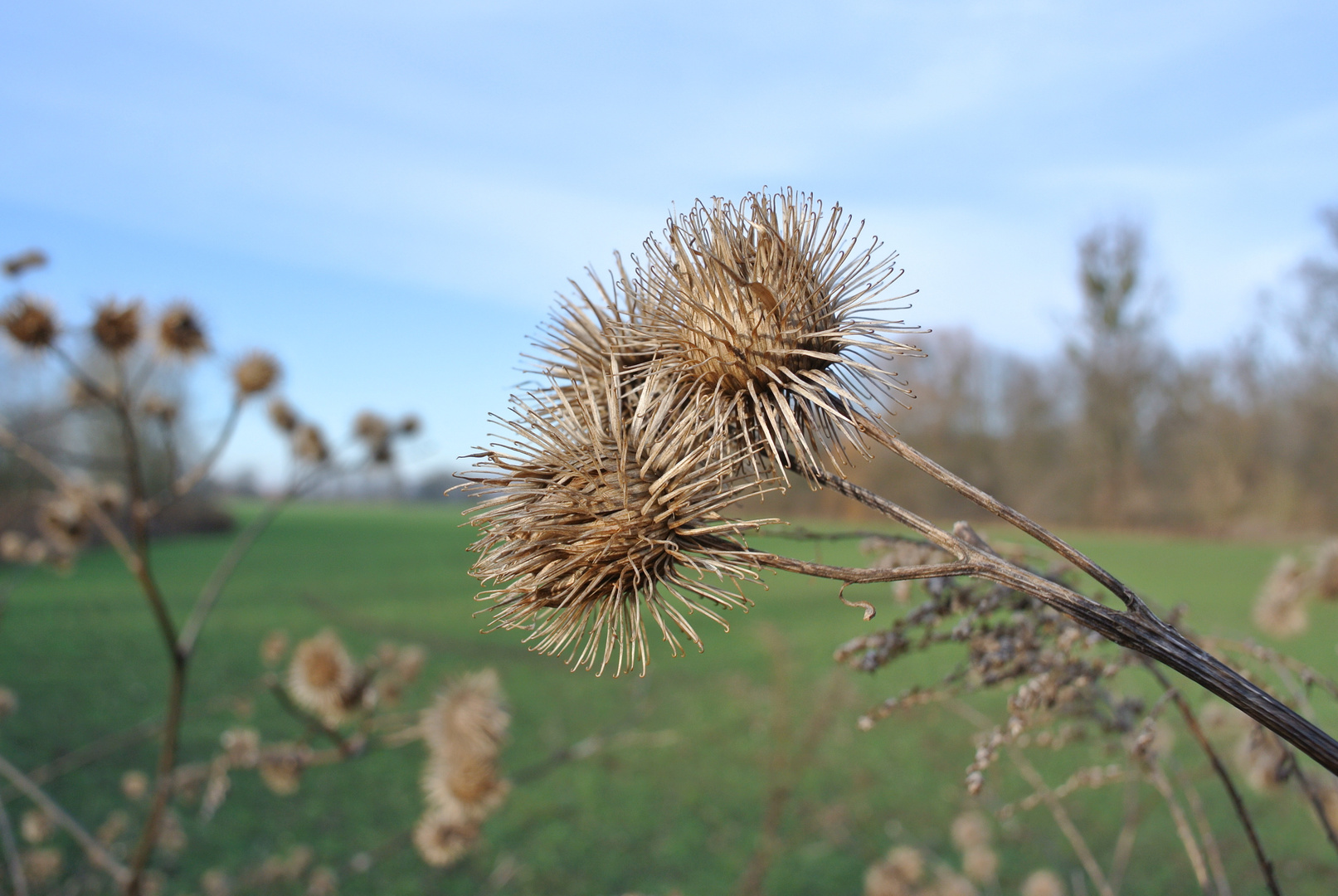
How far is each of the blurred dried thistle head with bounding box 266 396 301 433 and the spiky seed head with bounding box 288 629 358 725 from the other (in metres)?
1.03

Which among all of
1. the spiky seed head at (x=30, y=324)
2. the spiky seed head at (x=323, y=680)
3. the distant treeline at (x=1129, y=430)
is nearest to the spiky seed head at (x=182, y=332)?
the spiky seed head at (x=30, y=324)

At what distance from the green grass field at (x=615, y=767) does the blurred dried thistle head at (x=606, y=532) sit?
388 mm

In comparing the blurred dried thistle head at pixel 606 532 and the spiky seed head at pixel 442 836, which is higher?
the blurred dried thistle head at pixel 606 532

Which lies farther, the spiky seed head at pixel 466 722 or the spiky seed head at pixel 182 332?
the spiky seed head at pixel 182 332

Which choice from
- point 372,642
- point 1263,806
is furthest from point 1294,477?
point 372,642

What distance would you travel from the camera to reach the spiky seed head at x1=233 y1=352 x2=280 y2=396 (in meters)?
2.81

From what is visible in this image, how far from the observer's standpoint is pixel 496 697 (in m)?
2.72

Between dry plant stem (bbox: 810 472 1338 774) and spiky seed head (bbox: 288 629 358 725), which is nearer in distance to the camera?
dry plant stem (bbox: 810 472 1338 774)

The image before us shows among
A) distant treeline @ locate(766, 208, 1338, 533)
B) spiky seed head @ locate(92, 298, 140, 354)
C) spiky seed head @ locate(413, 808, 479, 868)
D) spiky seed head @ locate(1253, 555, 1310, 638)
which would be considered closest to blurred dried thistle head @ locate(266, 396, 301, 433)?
spiky seed head @ locate(92, 298, 140, 354)

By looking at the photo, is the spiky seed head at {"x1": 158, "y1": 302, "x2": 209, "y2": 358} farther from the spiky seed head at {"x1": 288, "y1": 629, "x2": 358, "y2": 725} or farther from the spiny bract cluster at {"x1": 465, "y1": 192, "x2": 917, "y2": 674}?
the spiny bract cluster at {"x1": 465, "y1": 192, "x2": 917, "y2": 674}

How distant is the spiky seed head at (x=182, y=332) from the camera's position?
2.75 m

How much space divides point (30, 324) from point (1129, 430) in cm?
3132

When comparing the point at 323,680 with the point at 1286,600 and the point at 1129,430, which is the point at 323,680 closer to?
the point at 1286,600

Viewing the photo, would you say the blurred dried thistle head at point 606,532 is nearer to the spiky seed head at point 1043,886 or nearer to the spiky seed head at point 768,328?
the spiky seed head at point 768,328
